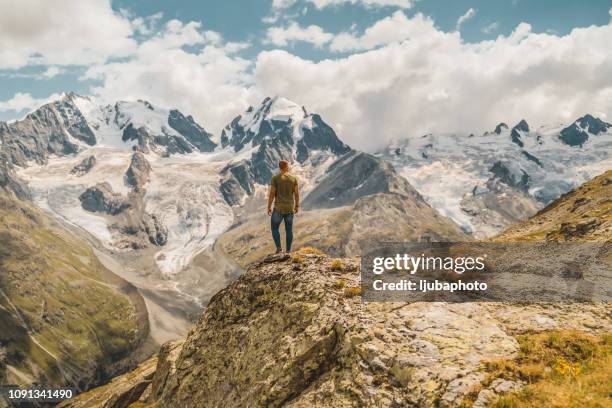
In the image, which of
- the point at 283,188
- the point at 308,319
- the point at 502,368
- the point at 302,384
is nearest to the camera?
the point at 502,368

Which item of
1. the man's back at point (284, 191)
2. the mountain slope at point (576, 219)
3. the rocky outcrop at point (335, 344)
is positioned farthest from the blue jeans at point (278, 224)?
the mountain slope at point (576, 219)

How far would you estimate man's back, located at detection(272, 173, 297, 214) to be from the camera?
24969 millimetres

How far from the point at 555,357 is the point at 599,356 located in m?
1.24

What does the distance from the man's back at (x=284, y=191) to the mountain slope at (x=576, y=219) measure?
20.7 metres

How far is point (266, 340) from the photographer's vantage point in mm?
20328

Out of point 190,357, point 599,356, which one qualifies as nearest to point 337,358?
point 599,356

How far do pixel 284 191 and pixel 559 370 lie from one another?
1506 centimetres

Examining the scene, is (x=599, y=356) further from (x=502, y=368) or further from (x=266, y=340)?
(x=266, y=340)

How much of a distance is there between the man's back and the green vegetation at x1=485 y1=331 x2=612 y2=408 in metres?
12.7

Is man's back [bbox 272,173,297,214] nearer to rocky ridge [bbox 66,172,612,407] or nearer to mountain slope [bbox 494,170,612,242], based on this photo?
rocky ridge [bbox 66,172,612,407]

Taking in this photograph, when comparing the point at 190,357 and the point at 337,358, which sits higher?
the point at 337,358

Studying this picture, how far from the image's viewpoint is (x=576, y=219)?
43250 mm

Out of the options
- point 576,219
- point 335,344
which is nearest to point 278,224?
point 335,344

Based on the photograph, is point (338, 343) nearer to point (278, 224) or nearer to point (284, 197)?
point (278, 224)
